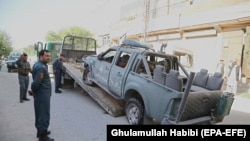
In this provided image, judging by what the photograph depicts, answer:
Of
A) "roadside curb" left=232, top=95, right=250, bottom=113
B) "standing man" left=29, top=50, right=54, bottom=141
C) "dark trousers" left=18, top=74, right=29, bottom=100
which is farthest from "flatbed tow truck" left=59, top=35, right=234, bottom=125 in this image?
"roadside curb" left=232, top=95, right=250, bottom=113

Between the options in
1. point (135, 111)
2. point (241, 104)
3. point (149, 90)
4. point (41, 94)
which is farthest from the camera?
point (241, 104)

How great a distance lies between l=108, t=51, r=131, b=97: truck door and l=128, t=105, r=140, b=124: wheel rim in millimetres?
616

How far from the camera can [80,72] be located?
905 cm

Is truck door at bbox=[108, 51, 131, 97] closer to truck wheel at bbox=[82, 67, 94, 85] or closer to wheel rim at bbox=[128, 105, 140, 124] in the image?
wheel rim at bbox=[128, 105, 140, 124]

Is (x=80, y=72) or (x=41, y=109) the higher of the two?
(x=80, y=72)

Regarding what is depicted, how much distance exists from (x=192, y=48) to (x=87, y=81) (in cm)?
1063

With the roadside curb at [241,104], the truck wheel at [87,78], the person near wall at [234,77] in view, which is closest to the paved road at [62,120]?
the truck wheel at [87,78]

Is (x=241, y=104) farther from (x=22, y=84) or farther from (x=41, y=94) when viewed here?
(x=22, y=84)

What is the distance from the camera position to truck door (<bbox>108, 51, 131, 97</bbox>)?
18.8 feet

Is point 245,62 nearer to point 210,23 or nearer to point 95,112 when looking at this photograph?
point 210,23

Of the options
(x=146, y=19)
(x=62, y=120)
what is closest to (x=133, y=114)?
(x=62, y=120)

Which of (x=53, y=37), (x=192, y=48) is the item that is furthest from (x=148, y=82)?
(x=53, y=37)

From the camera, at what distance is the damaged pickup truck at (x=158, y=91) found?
4.20m

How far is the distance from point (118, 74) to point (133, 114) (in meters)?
1.17
